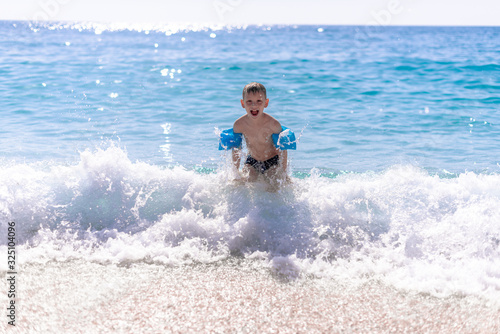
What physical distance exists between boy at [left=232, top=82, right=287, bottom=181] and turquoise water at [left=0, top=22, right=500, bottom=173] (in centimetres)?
79

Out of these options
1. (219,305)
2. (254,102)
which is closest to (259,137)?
(254,102)

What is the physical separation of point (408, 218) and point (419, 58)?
15018 mm

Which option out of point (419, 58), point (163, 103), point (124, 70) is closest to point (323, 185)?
point (163, 103)

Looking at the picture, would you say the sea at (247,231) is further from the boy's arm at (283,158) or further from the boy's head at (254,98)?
the boy's head at (254,98)

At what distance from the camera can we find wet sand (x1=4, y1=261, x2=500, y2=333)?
8.71 ft

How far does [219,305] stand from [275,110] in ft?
22.4

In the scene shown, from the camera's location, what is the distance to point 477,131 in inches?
302

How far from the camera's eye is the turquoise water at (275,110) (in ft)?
21.4

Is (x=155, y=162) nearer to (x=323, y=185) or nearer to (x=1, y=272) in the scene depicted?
(x=323, y=185)

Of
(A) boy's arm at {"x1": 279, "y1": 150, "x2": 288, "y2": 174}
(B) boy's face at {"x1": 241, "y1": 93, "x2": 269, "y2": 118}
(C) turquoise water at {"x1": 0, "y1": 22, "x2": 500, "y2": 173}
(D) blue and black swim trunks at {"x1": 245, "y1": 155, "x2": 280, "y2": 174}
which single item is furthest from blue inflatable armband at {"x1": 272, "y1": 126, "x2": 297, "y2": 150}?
(C) turquoise water at {"x1": 0, "y1": 22, "x2": 500, "y2": 173}

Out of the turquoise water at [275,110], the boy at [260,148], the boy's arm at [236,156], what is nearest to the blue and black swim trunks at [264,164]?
the boy at [260,148]

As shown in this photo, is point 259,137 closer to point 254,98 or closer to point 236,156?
point 236,156

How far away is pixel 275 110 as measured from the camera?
9336 mm

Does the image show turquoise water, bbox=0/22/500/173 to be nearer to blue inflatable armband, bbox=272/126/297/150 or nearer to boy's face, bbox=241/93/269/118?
blue inflatable armband, bbox=272/126/297/150
